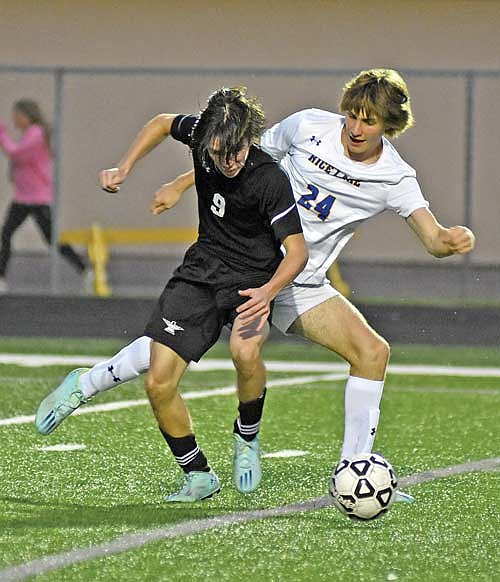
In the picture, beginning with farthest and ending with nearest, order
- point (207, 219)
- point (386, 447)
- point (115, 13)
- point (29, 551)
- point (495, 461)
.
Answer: point (115, 13) → point (386, 447) → point (495, 461) → point (207, 219) → point (29, 551)

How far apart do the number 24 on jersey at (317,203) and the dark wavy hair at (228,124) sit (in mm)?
543

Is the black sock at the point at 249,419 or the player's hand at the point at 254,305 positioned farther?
the black sock at the point at 249,419

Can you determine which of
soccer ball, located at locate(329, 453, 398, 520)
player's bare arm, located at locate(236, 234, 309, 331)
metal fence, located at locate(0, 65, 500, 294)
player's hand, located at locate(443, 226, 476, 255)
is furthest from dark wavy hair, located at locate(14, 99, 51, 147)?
soccer ball, located at locate(329, 453, 398, 520)

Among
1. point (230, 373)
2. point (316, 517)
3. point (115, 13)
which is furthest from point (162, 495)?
point (115, 13)

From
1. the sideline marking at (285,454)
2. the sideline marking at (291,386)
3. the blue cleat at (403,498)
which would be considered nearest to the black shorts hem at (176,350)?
the blue cleat at (403,498)

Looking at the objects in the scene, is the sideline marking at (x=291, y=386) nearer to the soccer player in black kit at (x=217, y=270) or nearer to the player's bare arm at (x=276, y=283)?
the soccer player in black kit at (x=217, y=270)

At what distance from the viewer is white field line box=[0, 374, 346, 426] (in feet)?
28.6

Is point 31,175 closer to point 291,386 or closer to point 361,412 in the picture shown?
point 291,386

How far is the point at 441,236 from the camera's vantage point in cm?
621

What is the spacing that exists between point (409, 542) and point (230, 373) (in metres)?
5.77

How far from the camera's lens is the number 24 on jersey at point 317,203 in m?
6.62

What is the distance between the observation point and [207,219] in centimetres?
647

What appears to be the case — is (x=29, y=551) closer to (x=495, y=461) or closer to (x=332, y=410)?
(x=495, y=461)

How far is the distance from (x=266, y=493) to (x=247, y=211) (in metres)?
1.18
